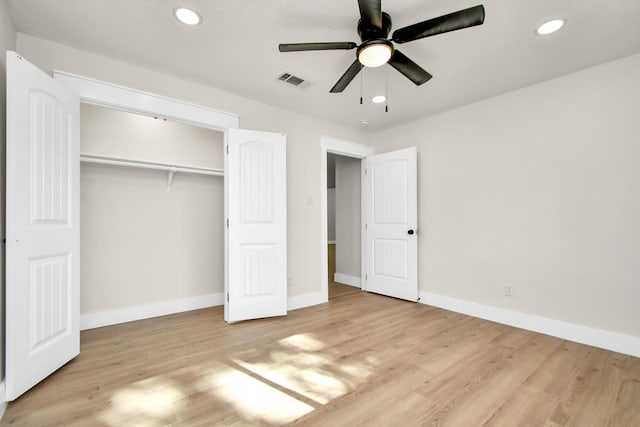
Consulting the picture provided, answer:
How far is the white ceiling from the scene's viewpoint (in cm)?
196

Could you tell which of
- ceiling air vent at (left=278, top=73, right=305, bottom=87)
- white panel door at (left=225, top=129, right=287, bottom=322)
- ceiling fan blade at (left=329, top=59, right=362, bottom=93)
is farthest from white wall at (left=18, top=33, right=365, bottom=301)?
ceiling fan blade at (left=329, top=59, right=362, bottom=93)

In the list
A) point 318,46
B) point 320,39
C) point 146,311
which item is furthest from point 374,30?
point 146,311

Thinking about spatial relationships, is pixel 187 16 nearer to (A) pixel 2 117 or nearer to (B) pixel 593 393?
(A) pixel 2 117

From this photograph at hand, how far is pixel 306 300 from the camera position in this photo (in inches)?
151

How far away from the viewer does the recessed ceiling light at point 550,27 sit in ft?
6.82

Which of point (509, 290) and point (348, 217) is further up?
point (348, 217)

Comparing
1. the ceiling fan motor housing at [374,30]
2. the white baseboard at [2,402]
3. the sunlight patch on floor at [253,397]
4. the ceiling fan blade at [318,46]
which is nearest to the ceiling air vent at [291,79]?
the ceiling fan blade at [318,46]

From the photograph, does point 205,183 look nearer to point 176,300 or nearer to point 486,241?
point 176,300

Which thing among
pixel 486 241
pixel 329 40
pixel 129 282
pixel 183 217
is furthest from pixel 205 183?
pixel 486 241

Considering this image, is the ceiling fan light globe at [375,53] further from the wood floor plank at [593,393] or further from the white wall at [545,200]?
the wood floor plank at [593,393]

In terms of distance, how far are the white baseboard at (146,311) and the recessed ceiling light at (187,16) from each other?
2944 millimetres

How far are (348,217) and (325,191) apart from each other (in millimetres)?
1184

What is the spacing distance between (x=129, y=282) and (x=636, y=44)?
17.6 ft

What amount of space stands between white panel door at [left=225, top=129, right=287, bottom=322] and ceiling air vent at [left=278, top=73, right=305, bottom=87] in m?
0.63
